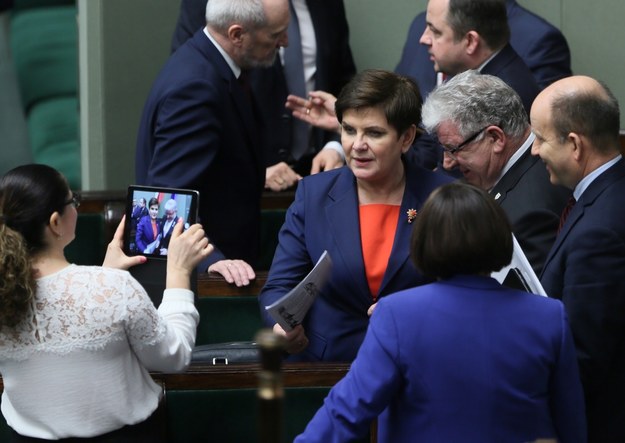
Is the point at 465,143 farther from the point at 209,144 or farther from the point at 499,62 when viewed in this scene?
the point at 209,144

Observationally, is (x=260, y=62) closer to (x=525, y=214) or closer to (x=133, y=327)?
(x=525, y=214)

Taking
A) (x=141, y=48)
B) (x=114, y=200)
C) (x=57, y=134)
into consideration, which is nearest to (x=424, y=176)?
(x=114, y=200)

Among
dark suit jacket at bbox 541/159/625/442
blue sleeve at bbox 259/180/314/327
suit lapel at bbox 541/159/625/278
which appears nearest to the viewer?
dark suit jacket at bbox 541/159/625/442

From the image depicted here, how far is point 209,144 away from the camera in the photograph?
5.14 meters

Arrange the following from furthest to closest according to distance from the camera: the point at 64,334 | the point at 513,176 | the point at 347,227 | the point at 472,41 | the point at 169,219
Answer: the point at 472,41, the point at 513,176, the point at 347,227, the point at 169,219, the point at 64,334

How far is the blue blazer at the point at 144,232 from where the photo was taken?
390 centimetres

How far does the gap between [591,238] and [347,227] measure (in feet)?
2.79

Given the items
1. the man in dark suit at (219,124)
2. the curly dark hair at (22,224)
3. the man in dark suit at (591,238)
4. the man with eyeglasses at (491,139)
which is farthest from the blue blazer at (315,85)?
the curly dark hair at (22,224)

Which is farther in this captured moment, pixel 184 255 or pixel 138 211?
pixel 138 211

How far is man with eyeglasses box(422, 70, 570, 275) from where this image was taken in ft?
14.0

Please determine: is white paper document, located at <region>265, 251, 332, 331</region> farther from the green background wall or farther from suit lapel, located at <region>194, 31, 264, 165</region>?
the green background wall

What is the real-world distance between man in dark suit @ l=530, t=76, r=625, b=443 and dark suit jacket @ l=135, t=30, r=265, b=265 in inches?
66.0

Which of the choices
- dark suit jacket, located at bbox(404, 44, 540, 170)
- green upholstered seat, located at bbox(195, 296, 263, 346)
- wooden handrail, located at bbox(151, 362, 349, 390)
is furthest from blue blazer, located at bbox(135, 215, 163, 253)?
dark suit jacket, located at bbox(404, 44, 540, 170)

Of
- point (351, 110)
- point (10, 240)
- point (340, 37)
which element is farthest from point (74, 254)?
point (10, 240)
